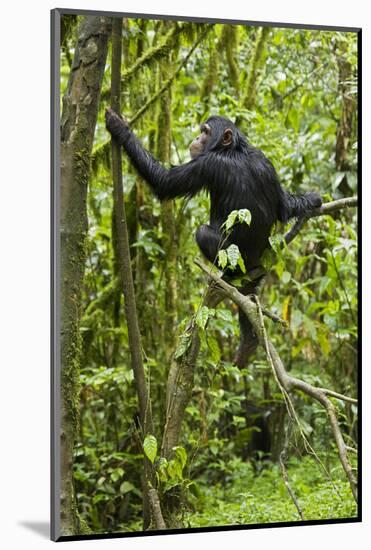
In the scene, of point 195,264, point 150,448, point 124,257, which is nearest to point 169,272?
point 195,264

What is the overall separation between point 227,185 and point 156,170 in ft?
1.26

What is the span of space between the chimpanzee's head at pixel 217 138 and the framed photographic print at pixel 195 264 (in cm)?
1

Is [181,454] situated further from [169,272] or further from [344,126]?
[344,126]

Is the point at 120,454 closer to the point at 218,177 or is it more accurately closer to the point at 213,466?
the point at 213,466

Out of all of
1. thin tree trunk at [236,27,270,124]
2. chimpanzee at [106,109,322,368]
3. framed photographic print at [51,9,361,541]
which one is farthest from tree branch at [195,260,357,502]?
thin tree trunk at [236,27,270,124]

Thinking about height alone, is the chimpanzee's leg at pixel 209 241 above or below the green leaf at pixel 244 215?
below

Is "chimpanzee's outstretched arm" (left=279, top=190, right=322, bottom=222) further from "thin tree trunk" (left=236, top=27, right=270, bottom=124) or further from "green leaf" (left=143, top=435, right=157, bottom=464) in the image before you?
"thin tree trunk" (left=236, top=27, right=270, bottom=124)

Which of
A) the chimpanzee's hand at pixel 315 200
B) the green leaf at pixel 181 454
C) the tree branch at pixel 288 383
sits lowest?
the green leaf at pixel 181 454

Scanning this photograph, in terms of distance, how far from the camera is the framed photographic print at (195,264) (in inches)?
148

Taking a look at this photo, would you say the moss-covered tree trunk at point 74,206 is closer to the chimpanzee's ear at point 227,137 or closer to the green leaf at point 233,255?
the green leaf at point 233,255

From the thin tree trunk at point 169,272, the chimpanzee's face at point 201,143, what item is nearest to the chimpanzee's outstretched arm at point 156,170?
the chimpanzee's face at point 201,143

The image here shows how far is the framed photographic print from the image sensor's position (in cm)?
375

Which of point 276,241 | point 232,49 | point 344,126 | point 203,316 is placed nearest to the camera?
point 203,316

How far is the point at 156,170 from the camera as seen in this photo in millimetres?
4039
